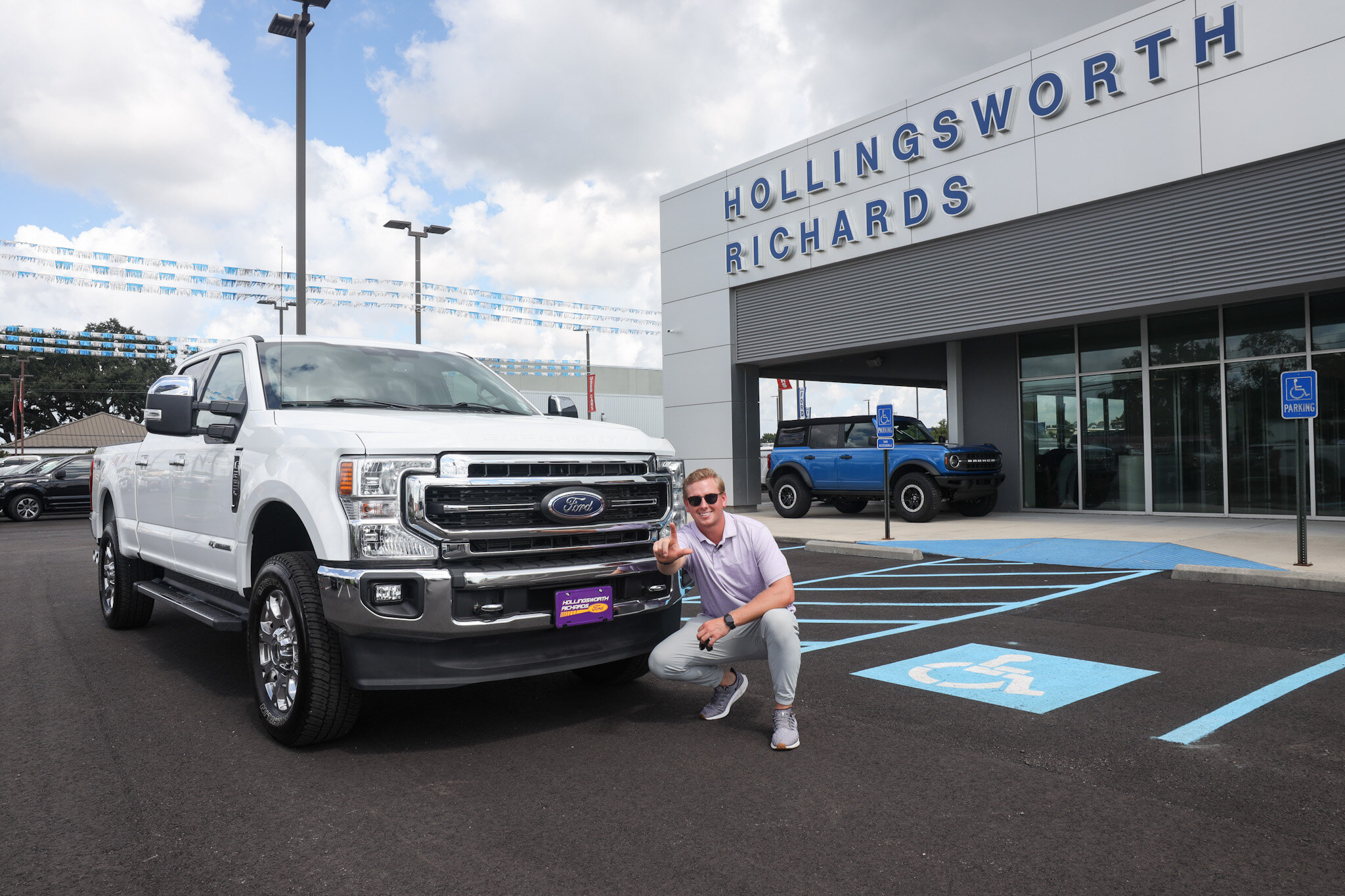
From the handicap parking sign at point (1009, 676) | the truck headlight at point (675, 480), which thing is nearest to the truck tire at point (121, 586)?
the truck headlight at point (675, 480)

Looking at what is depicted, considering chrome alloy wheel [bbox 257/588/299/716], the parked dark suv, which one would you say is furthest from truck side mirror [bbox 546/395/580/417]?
the parked dark suv

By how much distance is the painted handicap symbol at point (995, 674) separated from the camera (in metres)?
5.42

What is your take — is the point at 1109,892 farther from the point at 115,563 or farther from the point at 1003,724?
the point at 115,563

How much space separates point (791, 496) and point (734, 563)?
45.5 feet

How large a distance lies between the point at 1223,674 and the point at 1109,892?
132 inches

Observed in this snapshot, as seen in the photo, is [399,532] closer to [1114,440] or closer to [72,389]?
[1114,440]

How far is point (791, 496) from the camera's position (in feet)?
60.4

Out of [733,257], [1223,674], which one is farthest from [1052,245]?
[1223,674]

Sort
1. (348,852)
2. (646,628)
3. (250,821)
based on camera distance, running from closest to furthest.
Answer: (348,852) < (250,821) < (646,628)

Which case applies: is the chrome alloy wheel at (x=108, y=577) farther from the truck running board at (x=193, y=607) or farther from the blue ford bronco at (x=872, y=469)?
the blue ford bronco at (x=872, y=469)

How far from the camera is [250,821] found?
11.7 ft

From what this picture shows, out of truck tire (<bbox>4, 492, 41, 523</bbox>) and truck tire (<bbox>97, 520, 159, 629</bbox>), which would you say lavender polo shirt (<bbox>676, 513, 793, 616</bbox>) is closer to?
truck tire (<bbox>97, 520, 159, 629</bbox>)

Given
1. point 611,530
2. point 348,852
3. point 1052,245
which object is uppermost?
point 1052,245

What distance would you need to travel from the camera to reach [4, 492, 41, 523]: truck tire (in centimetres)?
2177
